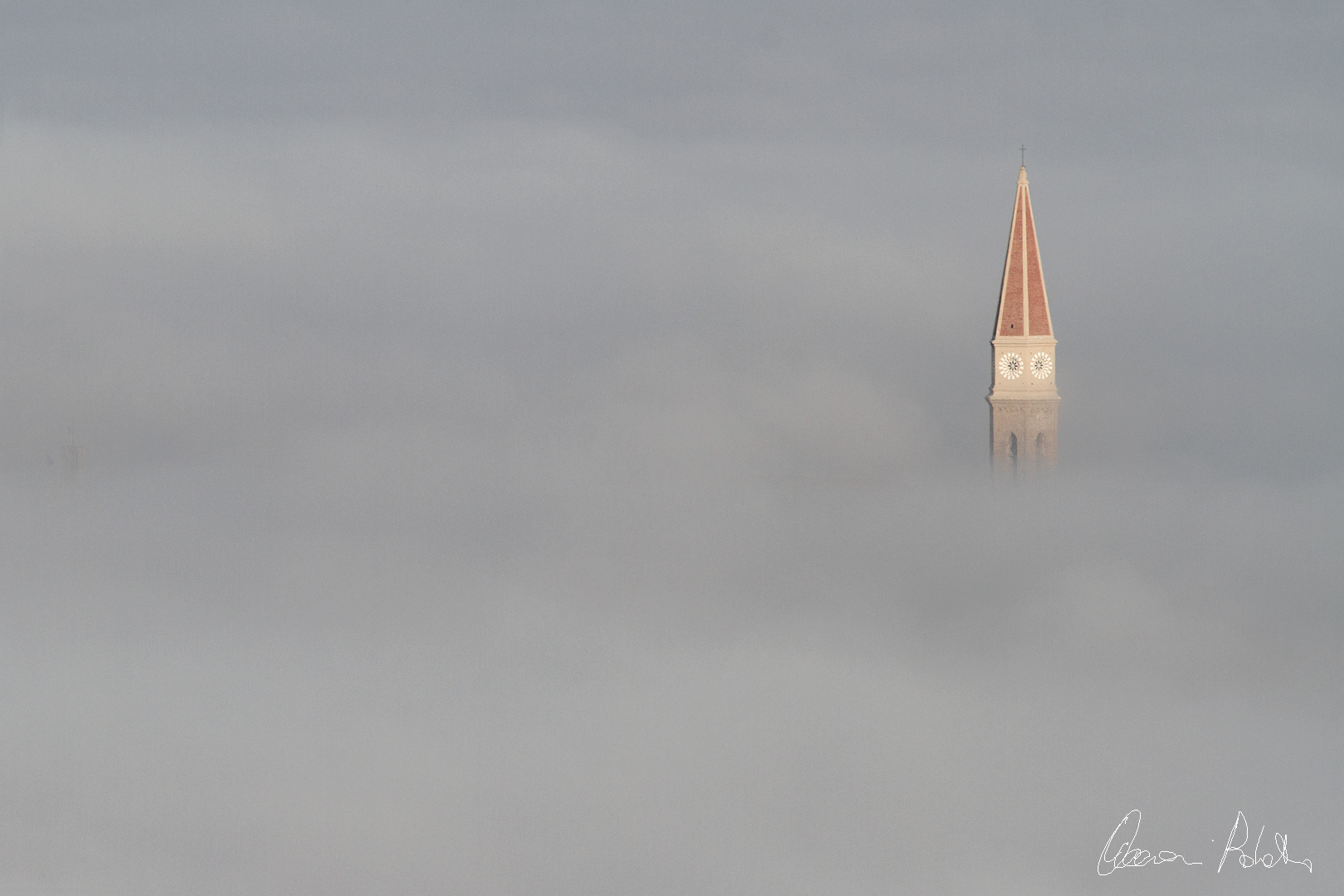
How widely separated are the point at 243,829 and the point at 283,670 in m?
43.5

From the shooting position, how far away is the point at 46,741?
17150 centimetres

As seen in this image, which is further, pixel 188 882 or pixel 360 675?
pixel 360 675

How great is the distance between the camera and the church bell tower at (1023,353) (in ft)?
404

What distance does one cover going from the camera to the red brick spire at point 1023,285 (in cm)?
12312

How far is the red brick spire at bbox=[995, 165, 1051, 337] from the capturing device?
12312cm

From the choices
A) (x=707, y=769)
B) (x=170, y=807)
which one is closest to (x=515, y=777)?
(x=707, y=769)

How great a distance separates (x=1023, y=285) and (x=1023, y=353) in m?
4.78

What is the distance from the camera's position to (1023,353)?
123188 mm

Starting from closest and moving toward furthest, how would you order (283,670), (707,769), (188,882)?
(188,882)
(707,769)
(283,670)

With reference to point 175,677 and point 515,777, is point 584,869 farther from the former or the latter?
point 175,677

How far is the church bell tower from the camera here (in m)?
123
